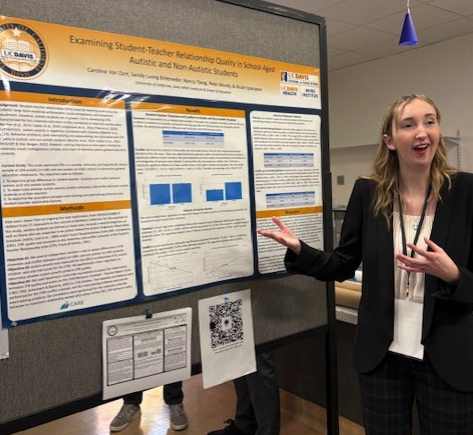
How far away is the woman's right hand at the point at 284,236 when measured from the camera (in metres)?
1.17

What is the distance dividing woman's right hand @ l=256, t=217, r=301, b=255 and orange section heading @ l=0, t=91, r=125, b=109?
0.50 meters

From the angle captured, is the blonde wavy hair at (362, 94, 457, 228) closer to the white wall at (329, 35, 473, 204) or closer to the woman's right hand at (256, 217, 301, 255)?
the woman's right hand at (256, 217, 301, 255)

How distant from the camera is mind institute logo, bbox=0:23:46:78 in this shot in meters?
0.82

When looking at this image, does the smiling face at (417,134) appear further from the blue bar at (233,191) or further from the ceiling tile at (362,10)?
the ceiling tile at (362,10)

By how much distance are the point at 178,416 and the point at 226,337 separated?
140cm

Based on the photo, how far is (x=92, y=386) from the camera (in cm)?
94

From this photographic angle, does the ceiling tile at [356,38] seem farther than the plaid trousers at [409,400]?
Yes

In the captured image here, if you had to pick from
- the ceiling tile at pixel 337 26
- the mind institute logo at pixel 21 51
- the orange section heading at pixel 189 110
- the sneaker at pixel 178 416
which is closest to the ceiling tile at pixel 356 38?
the ceiling tile at pixel 337 26

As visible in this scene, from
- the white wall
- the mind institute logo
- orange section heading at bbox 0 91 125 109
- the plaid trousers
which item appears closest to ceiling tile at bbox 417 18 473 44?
the white wall

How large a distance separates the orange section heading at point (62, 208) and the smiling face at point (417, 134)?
0.81 m

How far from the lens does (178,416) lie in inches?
89.8

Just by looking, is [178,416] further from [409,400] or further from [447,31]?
[447,31]

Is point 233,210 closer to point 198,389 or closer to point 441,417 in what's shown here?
point 441,417

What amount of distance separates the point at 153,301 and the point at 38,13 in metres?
0.65
